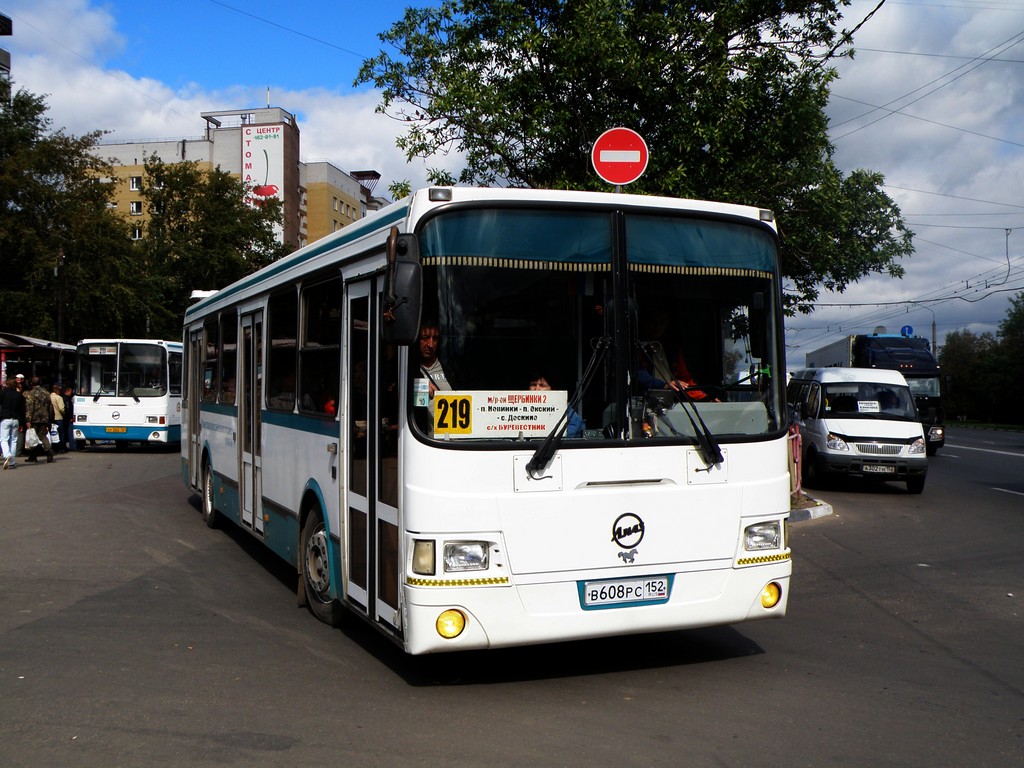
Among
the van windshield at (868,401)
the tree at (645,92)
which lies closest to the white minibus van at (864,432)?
the van windshield at (868,401)

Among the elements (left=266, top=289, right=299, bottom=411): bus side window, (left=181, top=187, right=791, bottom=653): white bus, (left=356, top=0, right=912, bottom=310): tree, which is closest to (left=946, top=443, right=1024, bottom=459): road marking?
(left=356, top=0, right=912, bottom=310): tree

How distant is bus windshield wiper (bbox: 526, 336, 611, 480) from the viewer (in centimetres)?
566

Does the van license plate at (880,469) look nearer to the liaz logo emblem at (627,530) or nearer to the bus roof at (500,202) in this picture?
the bus roof at (500,202)

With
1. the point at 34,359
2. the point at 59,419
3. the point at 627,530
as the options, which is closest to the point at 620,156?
the point at 627,530

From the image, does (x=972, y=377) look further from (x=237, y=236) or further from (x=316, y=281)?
(x=316, y=281)

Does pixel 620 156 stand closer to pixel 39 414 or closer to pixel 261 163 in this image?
pixel 39 414

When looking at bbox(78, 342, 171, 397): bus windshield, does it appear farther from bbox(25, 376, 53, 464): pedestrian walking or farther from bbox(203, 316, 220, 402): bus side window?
bbox(203, 316, 220, 402): bus side window

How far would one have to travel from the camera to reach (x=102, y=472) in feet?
70.5

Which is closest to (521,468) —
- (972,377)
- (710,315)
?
(710,315)

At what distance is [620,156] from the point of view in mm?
8867

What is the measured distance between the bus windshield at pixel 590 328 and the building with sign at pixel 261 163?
82783mm

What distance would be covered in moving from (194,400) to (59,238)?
24310 millimetres

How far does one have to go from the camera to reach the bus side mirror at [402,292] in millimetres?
5273

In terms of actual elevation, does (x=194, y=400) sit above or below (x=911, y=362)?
below
